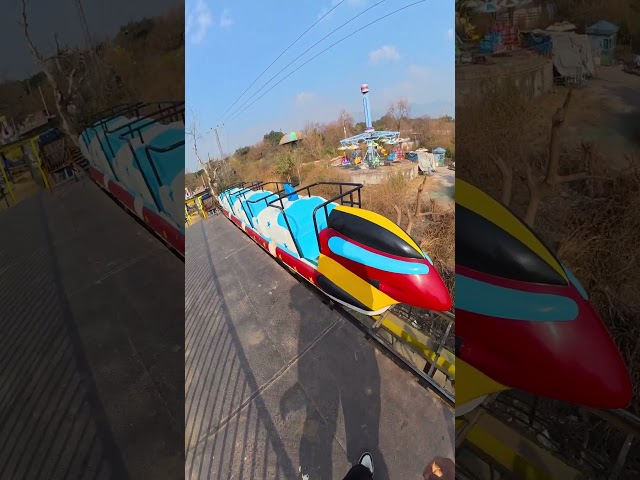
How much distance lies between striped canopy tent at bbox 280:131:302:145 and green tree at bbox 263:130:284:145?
20 mm

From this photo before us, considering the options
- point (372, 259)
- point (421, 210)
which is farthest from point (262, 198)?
point (421, 210)

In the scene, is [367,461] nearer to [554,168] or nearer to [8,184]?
[554,168]

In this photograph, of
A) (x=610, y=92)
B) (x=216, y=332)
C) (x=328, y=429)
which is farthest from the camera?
(x=216, y=332)

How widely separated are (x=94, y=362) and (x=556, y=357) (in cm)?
95

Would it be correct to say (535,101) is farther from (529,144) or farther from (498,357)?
(498,357)

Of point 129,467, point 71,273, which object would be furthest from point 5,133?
point 129,467

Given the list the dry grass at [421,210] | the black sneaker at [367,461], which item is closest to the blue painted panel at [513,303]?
the dry grass at [421,210]

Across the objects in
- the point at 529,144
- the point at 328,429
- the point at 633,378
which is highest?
the point at 529,144

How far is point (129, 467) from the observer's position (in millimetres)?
559

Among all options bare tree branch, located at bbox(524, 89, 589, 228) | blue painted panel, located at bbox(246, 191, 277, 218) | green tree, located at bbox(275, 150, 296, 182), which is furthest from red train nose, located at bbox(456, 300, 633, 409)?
blue painted panel, located at bbox(246, 191, 277, 218)

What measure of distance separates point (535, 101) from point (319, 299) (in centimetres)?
142

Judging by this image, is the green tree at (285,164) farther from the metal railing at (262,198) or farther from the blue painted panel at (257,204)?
the blue painted panel at (257,204)

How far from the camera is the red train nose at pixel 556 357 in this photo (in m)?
0.49

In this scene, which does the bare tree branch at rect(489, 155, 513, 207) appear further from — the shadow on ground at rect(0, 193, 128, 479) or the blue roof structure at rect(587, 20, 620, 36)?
the shadow on ground at rect(0, 193, 128, 479)
